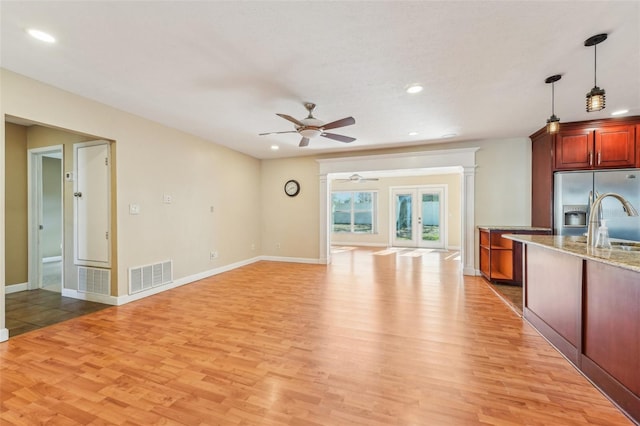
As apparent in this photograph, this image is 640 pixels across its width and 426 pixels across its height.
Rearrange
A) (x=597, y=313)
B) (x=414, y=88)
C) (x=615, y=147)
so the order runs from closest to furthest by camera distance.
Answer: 1. (x=597, y=313)
2. (x=414, y=88)
3. (x=615, y=147)

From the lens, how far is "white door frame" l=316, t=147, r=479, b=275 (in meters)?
5.26

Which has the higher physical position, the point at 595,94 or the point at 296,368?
Result: the point at 595,94

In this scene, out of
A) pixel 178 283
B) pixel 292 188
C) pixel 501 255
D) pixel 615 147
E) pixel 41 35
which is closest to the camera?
pixel 41 35

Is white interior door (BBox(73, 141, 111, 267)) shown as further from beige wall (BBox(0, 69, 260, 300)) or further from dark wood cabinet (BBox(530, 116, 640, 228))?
dark wood cabinet (BBox(530, 116, 640, 228))

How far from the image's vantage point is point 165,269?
4312 millimetres

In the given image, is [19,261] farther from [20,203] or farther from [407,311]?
[407,311]

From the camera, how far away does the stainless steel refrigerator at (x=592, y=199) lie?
3.92 m

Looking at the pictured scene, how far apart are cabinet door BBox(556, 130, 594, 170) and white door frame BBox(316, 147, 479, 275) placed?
123cm

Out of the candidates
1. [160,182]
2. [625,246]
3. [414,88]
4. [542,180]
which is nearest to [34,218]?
[160,182]

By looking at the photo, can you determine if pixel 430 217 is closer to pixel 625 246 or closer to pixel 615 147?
pixel 615 147

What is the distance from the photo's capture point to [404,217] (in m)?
9.37

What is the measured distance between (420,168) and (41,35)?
5551 mm

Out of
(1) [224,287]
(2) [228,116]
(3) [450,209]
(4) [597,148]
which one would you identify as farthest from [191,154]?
(3) [450,209]

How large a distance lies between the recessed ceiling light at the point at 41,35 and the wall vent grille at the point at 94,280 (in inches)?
108
